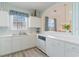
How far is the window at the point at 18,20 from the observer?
4.76 meters

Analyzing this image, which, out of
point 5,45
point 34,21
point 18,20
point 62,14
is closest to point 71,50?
point 62,14

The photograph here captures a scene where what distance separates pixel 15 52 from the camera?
13.7 feet

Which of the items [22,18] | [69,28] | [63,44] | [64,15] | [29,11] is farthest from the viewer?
[29,11]

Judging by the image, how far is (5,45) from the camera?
3.78m

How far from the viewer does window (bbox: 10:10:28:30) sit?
4.76m

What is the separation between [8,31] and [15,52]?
1.08m

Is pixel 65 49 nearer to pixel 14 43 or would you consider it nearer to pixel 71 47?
pixel 71 47

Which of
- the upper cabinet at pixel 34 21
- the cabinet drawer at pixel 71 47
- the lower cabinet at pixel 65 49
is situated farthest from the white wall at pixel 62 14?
the upper cabinet at pixel 34 21

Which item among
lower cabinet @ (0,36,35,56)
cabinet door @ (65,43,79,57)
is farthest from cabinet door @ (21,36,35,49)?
cabinet door @ (65,43,79,57)

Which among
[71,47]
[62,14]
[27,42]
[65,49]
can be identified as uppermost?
[62,14]

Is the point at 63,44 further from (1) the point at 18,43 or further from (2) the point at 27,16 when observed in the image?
(2) the point at 27,16

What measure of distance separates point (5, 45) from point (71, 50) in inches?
103

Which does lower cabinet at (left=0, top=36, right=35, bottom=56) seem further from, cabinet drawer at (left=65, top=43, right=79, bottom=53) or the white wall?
cabinet drawer at (left=65, top=43, right=79, bottom=53)

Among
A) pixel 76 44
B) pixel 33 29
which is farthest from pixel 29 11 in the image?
pixel 76 44
